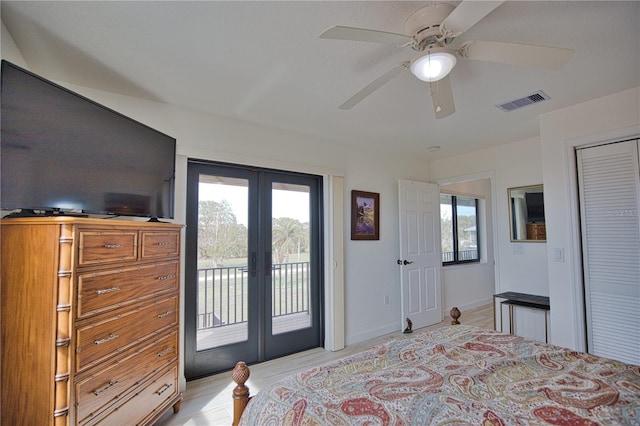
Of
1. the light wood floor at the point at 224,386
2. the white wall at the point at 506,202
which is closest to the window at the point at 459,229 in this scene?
the white wall at the point at 506,202

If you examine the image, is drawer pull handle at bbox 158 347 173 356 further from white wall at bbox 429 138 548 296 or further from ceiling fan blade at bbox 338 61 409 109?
white wall at bbox 429 138 548 296

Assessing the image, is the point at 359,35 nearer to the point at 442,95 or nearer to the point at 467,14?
the point at 467,14

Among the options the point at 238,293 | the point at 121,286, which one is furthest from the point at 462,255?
the point at 121,286

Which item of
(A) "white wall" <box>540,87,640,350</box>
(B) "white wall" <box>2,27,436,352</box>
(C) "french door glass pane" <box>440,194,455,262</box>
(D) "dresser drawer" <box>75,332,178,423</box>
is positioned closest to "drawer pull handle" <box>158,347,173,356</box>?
(D) "dresser drawer" <box>75,332,178,423</box>

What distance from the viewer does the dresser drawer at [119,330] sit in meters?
1.43

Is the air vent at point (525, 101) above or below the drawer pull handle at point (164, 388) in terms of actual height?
above

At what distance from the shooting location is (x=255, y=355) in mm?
3047

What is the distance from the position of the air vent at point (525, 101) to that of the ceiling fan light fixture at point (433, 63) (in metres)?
1.40

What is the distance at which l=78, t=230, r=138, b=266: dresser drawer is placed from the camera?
1431mm

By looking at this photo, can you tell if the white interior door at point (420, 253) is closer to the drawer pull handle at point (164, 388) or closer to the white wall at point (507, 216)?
the white wall at point (507, 216)

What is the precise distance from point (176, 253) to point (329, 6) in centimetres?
185

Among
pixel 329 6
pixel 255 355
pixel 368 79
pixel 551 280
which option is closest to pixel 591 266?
pixel 551 280

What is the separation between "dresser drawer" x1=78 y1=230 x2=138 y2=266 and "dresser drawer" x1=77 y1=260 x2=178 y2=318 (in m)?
0.07

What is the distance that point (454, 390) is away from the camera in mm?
1236
